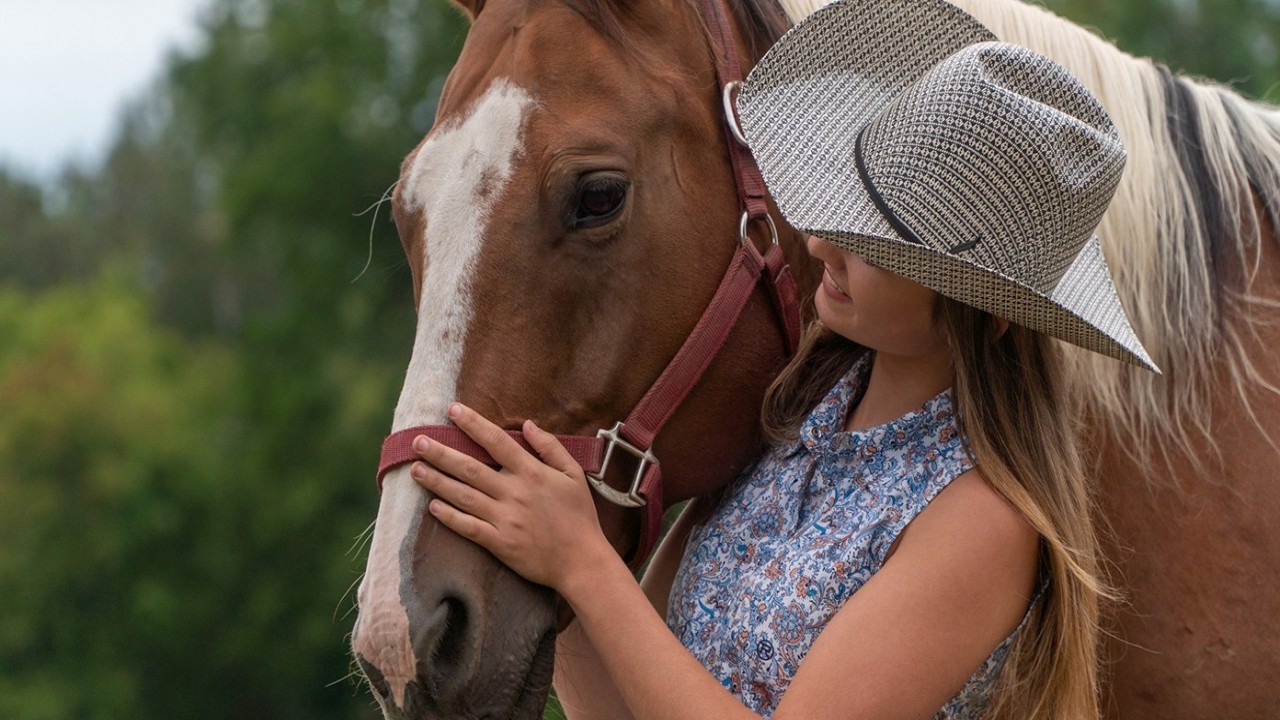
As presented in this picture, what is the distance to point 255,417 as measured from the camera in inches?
925

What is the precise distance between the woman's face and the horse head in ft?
0.93

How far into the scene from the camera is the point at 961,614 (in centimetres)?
186

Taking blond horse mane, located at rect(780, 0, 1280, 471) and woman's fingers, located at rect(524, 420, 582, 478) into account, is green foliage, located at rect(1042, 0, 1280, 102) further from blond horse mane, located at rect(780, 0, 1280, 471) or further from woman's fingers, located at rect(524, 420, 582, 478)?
woman's fingers, located at rect(524, 420, 582, 478)

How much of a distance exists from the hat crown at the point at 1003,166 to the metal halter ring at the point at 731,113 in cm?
48

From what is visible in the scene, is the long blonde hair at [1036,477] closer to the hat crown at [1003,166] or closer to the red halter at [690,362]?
the hat crown at [1003,166]

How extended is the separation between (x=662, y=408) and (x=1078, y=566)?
0.71 meters

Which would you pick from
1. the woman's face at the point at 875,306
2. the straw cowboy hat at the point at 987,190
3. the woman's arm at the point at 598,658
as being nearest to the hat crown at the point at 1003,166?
the straw cowboy hat at the point at 987,190

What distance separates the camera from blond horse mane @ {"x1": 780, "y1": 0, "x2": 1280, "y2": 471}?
7.50 feet

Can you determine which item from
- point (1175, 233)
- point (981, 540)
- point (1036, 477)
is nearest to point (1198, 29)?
point (1175, 233)

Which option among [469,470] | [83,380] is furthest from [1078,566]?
[83,380]

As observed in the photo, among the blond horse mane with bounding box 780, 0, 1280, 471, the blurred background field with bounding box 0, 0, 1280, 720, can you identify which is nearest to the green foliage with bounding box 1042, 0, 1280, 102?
the blurred background field with bounding box 0, 0, 1280, 720

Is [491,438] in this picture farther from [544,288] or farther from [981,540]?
[981,540]

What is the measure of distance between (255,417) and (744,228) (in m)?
22.4

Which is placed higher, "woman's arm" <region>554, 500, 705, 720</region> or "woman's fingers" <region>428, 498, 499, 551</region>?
"woman's fingers" <region>428, 498, 499, 551</region>
